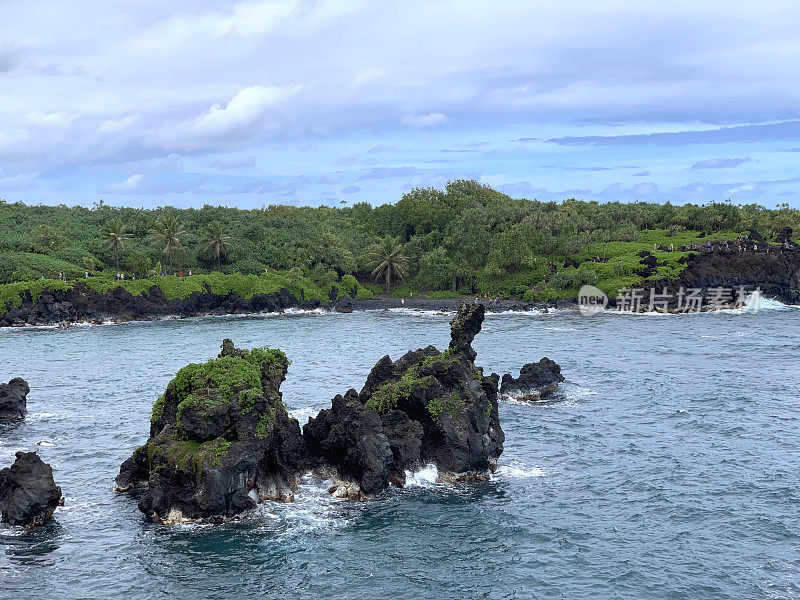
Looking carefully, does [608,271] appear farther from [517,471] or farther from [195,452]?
[195,452]

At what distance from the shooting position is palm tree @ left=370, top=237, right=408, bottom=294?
146 meters

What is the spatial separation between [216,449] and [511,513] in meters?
16.1

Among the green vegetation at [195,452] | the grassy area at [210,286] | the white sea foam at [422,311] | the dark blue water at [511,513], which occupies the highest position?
the grassy area at [210,286]

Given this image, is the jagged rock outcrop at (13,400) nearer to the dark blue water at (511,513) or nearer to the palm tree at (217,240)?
the dark blue water at (511,513)

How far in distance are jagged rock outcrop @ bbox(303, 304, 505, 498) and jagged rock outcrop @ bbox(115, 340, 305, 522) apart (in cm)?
246

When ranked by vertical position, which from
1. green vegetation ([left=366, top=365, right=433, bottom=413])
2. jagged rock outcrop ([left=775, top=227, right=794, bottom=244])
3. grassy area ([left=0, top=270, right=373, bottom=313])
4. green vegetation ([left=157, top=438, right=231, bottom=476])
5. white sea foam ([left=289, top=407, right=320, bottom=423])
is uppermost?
jagged rock outcrop ([left=775, top=227, right=794, bottom=244])

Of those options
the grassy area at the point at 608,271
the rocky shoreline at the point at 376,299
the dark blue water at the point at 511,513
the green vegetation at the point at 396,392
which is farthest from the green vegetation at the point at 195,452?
the grassy area at the point at 608,271

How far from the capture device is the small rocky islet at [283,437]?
39625mm

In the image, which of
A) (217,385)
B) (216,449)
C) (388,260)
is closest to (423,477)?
(216,449)

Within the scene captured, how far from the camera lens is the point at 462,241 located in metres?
156

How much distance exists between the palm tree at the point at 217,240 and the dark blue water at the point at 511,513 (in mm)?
68048

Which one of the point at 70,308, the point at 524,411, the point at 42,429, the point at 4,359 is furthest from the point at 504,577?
the point at 70,308

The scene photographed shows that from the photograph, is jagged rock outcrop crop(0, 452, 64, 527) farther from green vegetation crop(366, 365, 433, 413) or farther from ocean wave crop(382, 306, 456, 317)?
ocean wave crop(382, 306, 456, 317)

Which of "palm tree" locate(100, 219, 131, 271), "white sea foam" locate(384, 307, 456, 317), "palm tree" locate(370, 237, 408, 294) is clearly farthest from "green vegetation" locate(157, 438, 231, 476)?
"palm tree" locate(370, 237, 408, 294)
